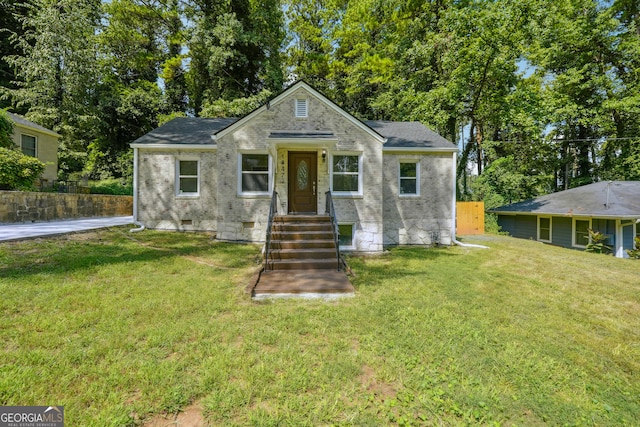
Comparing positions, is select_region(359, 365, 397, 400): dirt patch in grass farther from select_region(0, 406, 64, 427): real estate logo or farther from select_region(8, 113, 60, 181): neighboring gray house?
select_region(8, 113, 60, 181): neighboring gray house

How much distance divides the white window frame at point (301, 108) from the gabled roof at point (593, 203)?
49.0ft

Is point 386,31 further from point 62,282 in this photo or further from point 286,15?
point 62,282

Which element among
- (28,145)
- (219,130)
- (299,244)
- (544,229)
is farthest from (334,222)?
(28,145)

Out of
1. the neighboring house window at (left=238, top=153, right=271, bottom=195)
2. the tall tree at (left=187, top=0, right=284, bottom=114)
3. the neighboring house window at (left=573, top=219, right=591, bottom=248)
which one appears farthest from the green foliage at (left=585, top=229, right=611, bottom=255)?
the tall tree at (left=187, top=0, right=284, bottom=114)

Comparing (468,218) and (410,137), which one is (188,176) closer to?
(410,137)

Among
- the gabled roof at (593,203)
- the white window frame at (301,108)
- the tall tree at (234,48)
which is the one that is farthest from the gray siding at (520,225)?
the tall tree at (234,48)

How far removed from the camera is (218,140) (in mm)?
9086

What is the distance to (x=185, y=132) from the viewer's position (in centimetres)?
1144

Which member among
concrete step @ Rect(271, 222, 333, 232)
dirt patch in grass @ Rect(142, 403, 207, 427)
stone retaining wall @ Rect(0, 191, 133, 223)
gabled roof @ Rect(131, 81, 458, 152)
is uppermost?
gabled roof @ Rect(131, 81, 458, 152)

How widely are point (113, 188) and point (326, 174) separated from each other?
16655mm

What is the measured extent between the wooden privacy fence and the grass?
9181 mm

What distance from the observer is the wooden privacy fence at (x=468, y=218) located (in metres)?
15.0

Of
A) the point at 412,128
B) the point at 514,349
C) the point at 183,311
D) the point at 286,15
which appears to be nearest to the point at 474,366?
the point at 514,349

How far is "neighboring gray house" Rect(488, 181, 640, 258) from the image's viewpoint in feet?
42.2
